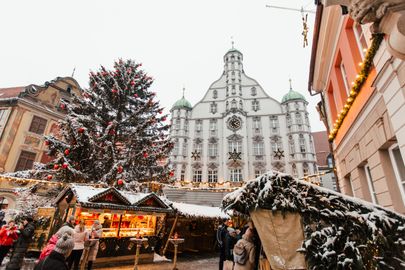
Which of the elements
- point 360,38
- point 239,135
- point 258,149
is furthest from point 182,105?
point 360,38

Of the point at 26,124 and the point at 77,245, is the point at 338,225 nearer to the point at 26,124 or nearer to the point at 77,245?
the point at 77,245

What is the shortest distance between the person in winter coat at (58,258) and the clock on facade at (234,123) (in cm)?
3356

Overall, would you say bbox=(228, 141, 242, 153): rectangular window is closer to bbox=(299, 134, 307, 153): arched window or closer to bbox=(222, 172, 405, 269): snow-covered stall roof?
bbox=(299, 134, 307, 153): arched window

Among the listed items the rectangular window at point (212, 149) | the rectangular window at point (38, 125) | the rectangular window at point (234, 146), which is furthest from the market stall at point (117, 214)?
the rectangular window at point (234, 146)

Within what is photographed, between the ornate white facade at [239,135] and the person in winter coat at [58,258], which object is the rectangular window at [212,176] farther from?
the person in winter coat at [58,258]

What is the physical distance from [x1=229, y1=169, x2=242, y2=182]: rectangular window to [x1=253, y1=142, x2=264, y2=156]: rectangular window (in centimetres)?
411

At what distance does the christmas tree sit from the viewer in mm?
12836

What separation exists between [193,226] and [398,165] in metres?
13.2

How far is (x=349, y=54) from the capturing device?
275 inches

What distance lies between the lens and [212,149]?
117 feet

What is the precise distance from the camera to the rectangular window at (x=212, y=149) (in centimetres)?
3528

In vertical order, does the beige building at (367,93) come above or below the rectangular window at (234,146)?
below

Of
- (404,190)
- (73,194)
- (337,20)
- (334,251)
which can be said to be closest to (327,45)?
(337,20)

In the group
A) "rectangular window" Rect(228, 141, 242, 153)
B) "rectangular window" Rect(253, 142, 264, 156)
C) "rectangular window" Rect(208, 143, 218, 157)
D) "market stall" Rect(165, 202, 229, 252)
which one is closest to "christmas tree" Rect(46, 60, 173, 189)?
"market stall" Rect(165, 202, 229, 252)
